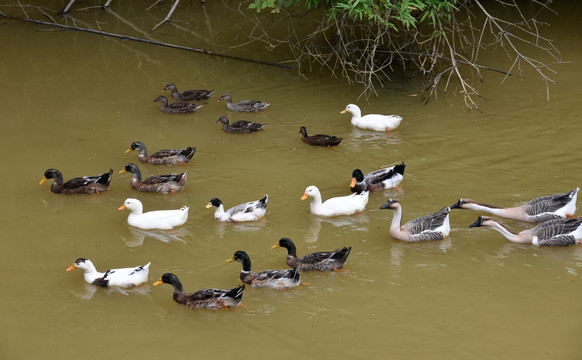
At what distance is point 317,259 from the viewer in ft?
31.5

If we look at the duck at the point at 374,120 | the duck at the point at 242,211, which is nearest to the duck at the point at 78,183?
the duck at the point at 242,211

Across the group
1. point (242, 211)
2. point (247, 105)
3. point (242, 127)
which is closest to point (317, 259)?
point (242, 211)

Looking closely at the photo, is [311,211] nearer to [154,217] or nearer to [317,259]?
[317,259]

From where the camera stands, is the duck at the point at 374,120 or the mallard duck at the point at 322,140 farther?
the duck at the point at 374,120

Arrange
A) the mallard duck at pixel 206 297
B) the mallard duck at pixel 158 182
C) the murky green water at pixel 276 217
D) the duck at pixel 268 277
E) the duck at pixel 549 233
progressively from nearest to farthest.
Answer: the murky green water at pixel 276 217, the mallard duck at pixel 206 297, the duck at pixel 268 277, the duck at pixel 549 233, the mallard duck at pixel 158 182

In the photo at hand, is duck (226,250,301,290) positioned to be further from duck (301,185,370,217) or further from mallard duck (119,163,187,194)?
mallard duck (119,163,187,194)

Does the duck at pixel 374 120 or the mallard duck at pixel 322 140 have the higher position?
the duck at pixel 374 120

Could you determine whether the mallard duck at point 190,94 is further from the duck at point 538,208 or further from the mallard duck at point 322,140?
the duck at point 538,208

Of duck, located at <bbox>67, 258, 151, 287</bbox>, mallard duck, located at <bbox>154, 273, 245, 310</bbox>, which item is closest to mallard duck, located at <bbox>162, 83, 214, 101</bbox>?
duck, located at <bbox>67, 258, 151, 287</bbox>

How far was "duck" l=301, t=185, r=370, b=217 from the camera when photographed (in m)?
11.0

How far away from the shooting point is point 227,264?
9.88 m

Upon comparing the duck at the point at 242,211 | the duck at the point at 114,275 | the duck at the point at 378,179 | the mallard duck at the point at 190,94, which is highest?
the mallard duck at the point at 190,94

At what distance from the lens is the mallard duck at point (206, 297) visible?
28.9 ft

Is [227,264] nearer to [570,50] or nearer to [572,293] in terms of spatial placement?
[572,293]
